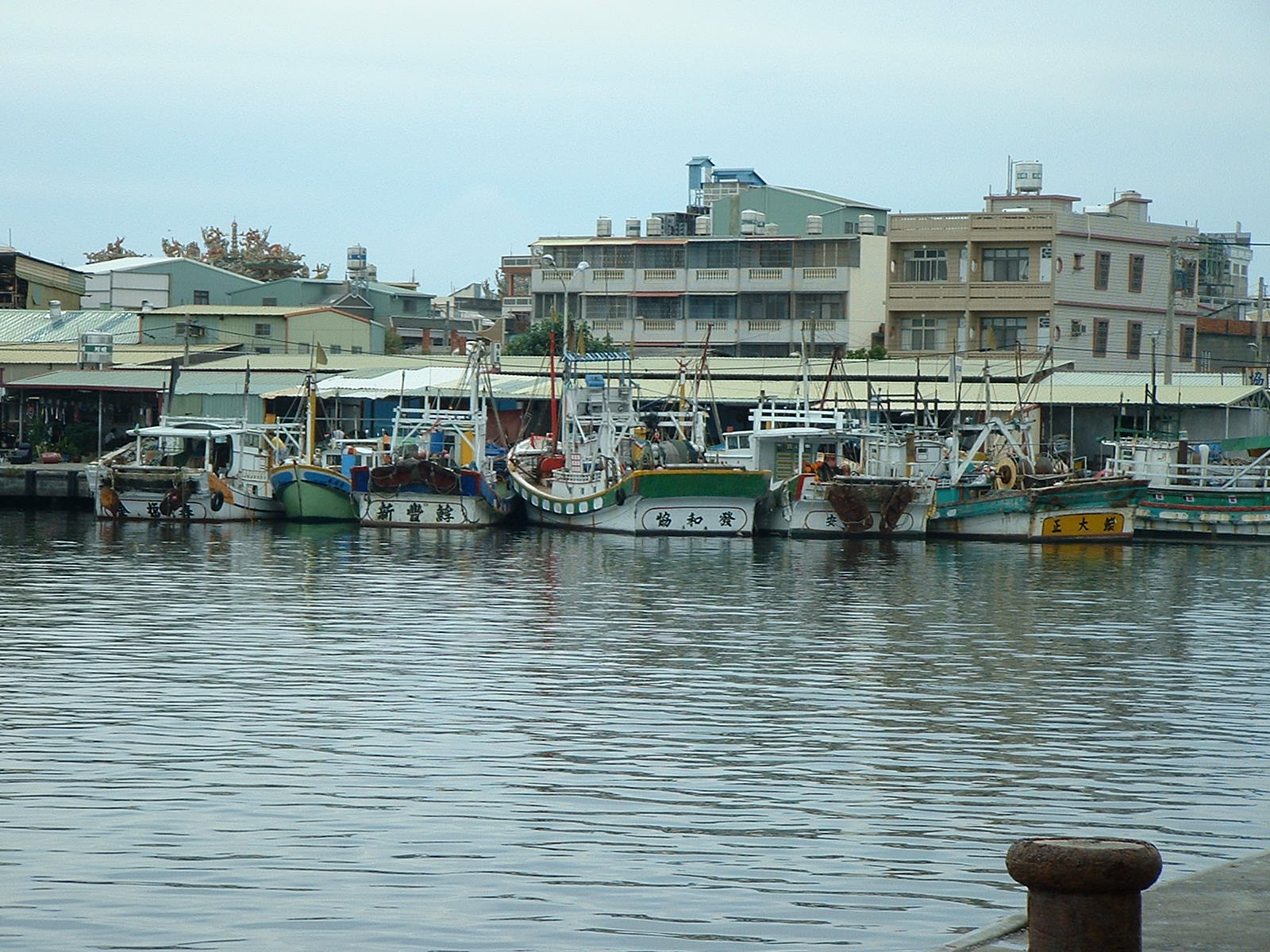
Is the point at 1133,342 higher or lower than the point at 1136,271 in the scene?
lower

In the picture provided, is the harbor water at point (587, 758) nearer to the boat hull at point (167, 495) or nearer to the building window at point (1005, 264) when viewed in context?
the boat hull at point (167, 495)

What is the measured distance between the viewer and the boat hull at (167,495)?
53.7 meters

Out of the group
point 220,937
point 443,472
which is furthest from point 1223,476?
point 220,937

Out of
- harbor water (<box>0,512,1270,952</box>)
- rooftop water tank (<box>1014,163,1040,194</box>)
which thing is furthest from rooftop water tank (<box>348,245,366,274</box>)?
harbor water (<box>0,512,1270,952</box>)

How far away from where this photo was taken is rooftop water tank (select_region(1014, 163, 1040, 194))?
7988cm

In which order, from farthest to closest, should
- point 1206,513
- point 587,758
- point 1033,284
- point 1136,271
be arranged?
1. point 1136,271
2. point 1033,284
3. point 1206,513
4. point 587,758

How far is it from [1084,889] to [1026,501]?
4222cm

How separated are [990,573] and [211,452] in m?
27.1

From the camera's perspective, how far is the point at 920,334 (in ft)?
253

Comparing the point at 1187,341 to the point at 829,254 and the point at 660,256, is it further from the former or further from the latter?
the point at 660,256

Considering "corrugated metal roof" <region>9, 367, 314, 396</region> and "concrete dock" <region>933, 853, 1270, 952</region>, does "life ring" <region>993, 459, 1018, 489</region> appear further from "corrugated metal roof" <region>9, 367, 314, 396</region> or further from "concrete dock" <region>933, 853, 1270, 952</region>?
"concrete dock" <region>933, 853, 1270, 952</region>

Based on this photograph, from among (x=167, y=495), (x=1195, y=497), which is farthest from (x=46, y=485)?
(x=1195, y=497)

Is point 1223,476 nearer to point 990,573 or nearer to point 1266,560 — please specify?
point 1266,560

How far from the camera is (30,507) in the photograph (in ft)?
200
